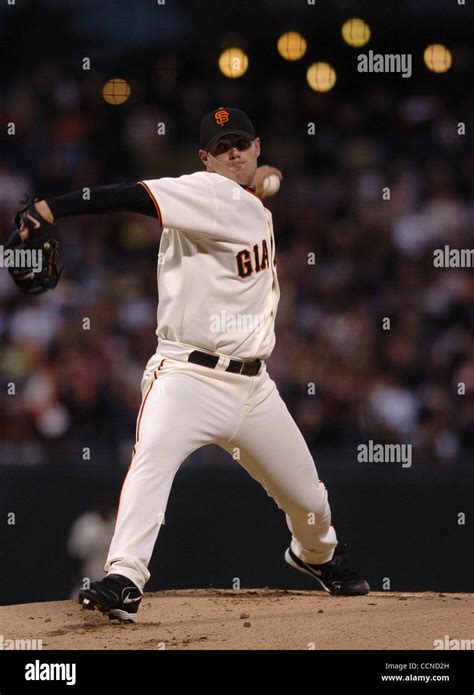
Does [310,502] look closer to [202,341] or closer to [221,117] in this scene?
[202,341]

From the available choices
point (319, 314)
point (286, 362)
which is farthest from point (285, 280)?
point (286, 362)

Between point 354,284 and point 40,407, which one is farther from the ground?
point 354,284

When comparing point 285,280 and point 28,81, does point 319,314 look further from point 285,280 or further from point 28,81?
point 28,81

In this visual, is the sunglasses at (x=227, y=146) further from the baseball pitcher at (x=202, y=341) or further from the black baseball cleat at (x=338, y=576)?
the black baseball cleat at (x=338, y=576)

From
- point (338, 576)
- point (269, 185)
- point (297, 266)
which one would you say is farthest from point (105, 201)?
point (297, 266)

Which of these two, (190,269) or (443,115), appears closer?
(190,269)

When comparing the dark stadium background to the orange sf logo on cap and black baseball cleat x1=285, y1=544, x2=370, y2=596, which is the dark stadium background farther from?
the orange sf logo on cap
